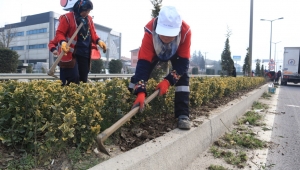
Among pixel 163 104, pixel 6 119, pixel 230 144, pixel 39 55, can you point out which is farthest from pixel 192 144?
pixel 39 55

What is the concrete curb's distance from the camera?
1994mm

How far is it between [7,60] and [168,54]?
13872 millimetres

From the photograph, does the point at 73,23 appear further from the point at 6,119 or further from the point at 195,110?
the point at 195,110

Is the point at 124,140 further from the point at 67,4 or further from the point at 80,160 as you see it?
the point at 67,4

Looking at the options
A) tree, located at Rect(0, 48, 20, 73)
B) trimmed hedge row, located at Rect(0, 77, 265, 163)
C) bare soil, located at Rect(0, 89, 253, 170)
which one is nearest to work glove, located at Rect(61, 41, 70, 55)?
trimmed hedge row, located at Rect(0, 77, 265, 163)

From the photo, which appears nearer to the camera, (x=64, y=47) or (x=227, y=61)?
(x=64, y=47)

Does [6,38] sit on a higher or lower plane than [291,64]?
higher

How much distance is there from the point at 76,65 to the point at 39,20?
57.3 meters

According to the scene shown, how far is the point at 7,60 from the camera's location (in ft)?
47.9

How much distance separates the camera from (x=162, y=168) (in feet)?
7.65

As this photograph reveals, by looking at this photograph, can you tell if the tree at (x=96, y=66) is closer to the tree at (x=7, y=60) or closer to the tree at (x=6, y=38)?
the tree at (x=7, y=60)

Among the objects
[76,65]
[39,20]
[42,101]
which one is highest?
[39,20]

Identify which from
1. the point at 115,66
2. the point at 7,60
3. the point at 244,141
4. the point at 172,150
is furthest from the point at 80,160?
the point at 115,66

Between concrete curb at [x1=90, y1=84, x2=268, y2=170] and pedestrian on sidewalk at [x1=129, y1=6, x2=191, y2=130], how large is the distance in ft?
0.76
